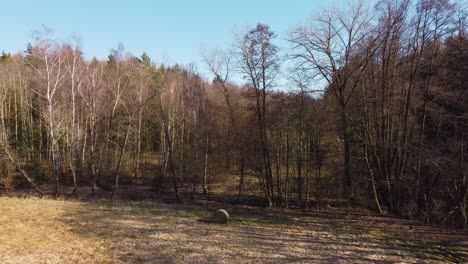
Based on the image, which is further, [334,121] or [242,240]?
[334,121]

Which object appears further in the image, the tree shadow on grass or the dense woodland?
the dense woodland

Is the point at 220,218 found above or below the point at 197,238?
above

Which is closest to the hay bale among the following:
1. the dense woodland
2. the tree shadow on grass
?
the tree shadow on grass

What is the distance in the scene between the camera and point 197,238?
11.1 metres

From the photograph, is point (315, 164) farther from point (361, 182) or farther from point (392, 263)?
point (392, 263)

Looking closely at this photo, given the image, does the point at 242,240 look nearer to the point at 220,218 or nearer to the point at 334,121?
the point at 220,218

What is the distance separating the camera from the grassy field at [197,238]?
29.9ft

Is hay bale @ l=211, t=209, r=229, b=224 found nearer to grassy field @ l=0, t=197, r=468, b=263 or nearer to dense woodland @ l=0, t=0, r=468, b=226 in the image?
grassy field @ l=0, t=197, r=468, b=263

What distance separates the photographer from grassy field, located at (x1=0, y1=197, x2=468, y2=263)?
911 cm

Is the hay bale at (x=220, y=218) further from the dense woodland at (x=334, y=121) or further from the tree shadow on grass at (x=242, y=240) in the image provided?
the dense woodland at (x=334, y=121)

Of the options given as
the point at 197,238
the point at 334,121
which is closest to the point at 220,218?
the point at 197,238

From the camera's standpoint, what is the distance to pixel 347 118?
706 inches

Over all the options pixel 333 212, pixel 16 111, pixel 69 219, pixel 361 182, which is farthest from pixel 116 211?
pixel 16 111

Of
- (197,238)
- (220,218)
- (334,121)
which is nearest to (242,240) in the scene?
(197,238)
